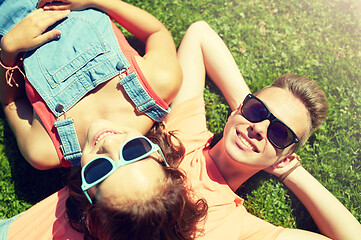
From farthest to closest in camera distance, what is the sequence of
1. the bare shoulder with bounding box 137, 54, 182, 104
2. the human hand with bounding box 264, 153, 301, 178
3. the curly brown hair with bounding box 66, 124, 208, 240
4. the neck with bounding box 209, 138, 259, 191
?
the human hand with bounding box 264, 153, 301, 178 → the neck with bounding box 209, 138, 259, 191 → the bare shoulder with bounding box 137, 54, 182, 104 → the curly brown hair with bounding box 66, 124, 208, 240

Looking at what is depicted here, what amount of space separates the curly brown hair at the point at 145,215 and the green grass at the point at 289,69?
3.68ft

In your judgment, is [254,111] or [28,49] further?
[254,111]

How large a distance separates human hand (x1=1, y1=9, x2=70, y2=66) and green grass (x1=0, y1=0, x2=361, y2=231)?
1388 mm

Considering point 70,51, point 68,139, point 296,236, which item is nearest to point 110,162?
point 68,139

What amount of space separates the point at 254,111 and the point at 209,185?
3.10 ft

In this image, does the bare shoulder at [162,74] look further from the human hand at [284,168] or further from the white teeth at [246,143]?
the human hand at [284,168]

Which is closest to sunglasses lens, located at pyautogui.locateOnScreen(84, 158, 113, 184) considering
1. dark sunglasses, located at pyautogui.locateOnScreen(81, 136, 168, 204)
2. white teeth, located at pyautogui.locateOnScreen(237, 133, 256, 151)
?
dark sunglasses, located at pyautogui.locateOnScreen(81, 136, 168, 204)

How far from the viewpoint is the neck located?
3219 millimetres

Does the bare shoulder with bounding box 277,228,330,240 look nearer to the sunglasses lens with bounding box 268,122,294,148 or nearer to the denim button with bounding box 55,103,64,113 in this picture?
the sunglasses lens with bounding box 268,122,294,148

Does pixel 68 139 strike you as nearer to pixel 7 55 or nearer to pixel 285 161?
pixel 7 55

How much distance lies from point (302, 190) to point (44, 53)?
328 cm

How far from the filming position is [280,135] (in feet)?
9.64

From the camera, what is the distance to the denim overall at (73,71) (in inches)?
108

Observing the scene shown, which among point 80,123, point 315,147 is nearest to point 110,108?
point 80,123
